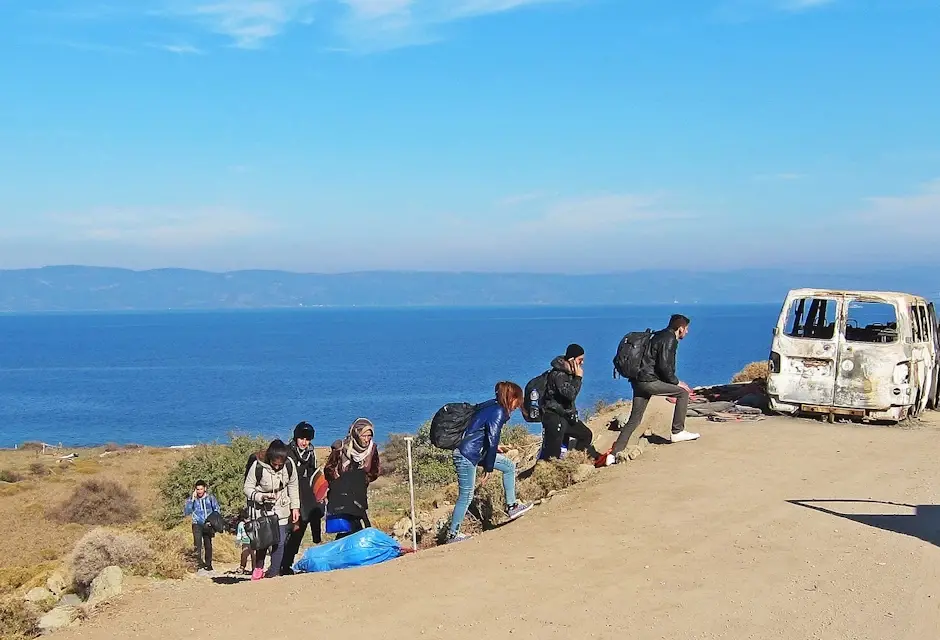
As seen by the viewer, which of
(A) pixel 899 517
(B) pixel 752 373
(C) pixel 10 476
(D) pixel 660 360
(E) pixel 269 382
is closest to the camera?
(A) pixel 899 517

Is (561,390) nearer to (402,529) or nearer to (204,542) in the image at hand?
(402,529)

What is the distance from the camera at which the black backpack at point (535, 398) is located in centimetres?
1166

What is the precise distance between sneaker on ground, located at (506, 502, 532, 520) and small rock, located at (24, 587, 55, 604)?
5.07 meters

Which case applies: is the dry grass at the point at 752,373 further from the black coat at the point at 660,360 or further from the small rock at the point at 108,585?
the small rock at the point at 108,585

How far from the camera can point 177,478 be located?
25.3 m

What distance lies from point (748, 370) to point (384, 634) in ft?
52.6

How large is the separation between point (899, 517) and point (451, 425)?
4456 mm

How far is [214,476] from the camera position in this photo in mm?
24375

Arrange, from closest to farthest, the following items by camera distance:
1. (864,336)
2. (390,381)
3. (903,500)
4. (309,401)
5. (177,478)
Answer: (903,500) < (864,336) < (177,478) < (309,401) < (390,381)

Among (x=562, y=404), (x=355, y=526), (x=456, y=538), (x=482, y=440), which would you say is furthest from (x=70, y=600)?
(x=562, y=404)

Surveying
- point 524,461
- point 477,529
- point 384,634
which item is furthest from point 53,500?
point 384,634

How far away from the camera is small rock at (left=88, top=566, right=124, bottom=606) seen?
8839mm

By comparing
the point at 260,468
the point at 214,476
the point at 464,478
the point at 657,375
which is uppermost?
the point at 657,375

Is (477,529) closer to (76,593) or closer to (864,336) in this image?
(76,593)
